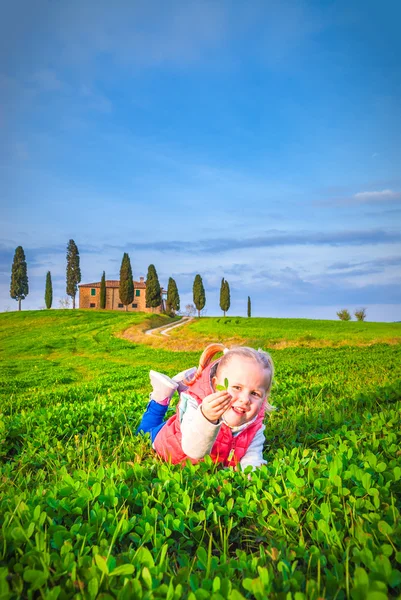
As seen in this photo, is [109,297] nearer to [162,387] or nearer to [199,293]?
[199,293]

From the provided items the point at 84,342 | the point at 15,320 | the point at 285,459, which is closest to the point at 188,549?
the point at 285,459

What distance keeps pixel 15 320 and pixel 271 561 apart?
68.8 m

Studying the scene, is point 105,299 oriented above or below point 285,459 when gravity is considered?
above

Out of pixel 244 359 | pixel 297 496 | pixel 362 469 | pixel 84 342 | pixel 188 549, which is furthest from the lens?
pixel 84 342

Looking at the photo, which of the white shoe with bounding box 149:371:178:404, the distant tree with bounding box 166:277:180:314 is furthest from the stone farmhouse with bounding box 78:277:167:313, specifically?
the white shoe with bounding box 149:371:178:404

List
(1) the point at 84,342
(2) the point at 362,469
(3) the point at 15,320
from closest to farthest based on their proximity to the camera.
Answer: (2) the point at 362,469 → (1) the point at 84,342 → (3) the point at 15,320

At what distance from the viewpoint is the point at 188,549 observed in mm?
2840

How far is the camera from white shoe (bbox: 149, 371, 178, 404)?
5.14 metres

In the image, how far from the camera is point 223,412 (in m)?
3.33

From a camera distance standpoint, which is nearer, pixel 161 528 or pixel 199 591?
pixel 199 591

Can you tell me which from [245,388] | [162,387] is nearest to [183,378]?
[162,387]

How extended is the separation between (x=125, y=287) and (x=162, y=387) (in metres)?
75.4

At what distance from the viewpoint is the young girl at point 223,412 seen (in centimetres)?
354

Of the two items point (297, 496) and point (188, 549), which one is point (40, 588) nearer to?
point (188, 549)
